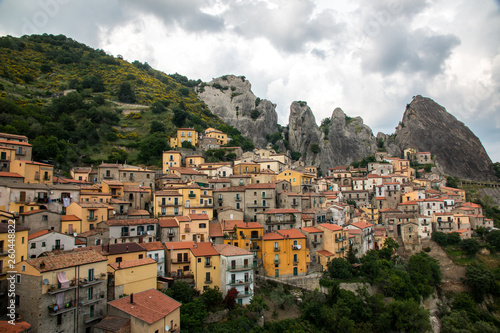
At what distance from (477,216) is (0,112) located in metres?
81.3

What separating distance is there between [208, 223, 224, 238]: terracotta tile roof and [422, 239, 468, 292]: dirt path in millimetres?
34354

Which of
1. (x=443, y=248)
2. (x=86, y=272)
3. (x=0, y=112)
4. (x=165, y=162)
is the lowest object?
(x=443, y=248)

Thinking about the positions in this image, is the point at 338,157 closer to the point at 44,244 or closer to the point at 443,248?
the point at 443,248

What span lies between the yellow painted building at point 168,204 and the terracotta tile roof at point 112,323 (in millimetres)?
17980

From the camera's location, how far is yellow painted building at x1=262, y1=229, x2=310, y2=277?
36.0 metres

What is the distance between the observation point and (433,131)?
9631 cm

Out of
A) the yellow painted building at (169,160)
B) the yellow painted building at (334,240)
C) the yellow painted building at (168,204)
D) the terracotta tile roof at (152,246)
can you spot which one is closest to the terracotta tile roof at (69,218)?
the terracotta tile roof at (152,246)

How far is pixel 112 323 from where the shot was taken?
783 inches

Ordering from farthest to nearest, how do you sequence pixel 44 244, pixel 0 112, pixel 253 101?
pixel 253 101, pixel 0 112, pixel 44 244

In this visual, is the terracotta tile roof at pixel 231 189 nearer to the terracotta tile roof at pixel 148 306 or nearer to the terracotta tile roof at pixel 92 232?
the terracotta tile roof at pixel 92 232

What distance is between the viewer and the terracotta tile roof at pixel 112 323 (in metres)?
19.4

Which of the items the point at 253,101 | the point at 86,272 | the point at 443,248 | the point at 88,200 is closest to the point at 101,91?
the point at 253,101

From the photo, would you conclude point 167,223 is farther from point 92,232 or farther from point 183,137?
point 183,137

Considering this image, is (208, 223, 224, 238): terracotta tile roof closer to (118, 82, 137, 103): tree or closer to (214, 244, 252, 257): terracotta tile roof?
(214, 244, 252, 257): terracotta tile roof
